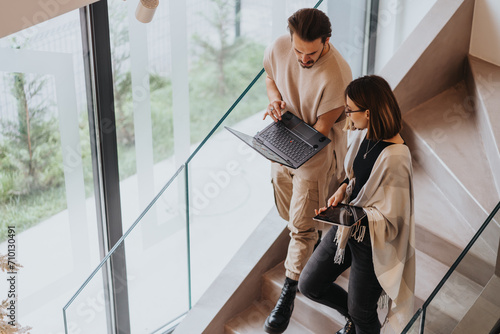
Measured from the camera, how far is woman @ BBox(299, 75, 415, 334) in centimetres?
265

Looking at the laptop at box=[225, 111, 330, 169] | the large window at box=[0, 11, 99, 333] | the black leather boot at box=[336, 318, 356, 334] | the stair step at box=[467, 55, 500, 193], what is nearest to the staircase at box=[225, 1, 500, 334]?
the stair step at box=[467, 55, 500, 193]

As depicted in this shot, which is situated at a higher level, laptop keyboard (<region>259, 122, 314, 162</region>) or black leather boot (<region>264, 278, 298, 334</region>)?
laptop keyboard (<region>259, 122, 314, 162</region>)

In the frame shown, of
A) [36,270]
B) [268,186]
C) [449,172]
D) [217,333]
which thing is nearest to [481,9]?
[449,172]

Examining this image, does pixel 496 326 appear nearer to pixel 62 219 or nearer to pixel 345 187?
pixel 345 187

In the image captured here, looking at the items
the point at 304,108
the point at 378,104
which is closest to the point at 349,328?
the point at 304,108

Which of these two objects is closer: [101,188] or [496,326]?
[496,326]

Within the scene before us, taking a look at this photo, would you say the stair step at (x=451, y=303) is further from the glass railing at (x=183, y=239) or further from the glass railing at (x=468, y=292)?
the glass railing at (x=183, y=239)

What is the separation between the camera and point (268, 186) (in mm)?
3973

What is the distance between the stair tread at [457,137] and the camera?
364 centimetres

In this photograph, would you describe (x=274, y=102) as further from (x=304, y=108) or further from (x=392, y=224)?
(x=392, y=224)

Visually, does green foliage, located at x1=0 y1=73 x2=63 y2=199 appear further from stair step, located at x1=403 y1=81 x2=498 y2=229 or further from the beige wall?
stair step, located at x1=403 y1=81 x2=498 y2=229

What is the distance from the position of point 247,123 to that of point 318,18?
77 cm

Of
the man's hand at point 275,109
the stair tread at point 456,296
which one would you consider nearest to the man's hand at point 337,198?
the man's hand at point 275,109

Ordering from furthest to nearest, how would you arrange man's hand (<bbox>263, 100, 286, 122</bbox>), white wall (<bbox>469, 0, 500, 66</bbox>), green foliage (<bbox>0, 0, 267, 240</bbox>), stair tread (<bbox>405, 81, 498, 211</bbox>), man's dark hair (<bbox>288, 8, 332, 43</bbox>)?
white wall (<bbox>469, 0, 500, 66</bbox>) → green foliage (<bbox>0, 0, 267, 240</bbox>) → stair tread (<bbox>405, 81, 498, 211</bbox>) → man's hand (<bbox>263, 100, 286, 122</bbox>) → man's dark hair (<bbox>288, 8, 332, 43</bbox>)
